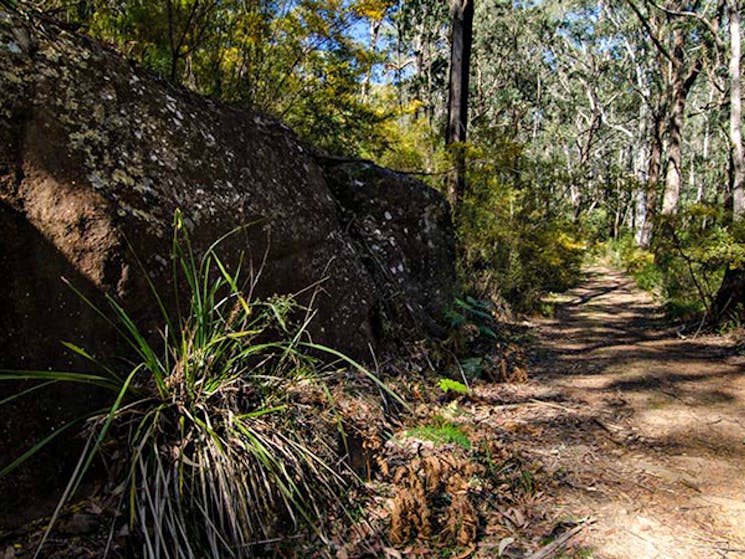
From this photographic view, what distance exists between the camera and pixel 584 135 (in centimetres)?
3200

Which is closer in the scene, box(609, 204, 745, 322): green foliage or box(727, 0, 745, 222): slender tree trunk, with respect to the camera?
box(609, 204, 745, 322): green foliage

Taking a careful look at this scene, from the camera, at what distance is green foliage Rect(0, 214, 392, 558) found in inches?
63.4

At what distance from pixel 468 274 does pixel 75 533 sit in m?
5.65

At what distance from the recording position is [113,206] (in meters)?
2.16

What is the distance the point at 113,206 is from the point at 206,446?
1.15 metres

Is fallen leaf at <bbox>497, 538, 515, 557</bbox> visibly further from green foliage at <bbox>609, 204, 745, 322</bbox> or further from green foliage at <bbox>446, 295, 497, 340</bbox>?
green foliage at <bbox>609, 204, 745, 322</bbox>

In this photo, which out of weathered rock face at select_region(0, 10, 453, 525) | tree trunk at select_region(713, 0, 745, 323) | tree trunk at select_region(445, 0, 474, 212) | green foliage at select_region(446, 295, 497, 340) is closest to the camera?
weathered rock face at select_region(0, 10, 453, 525)

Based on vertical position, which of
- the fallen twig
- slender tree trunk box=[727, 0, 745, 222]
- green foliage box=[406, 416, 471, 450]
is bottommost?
the fallen twig

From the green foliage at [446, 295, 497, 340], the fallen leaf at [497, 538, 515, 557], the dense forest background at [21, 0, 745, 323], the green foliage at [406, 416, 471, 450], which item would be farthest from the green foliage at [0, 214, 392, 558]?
the green foliage at [446, 295, 497, 340]

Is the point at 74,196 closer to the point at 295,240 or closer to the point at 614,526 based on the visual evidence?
the point at 295,240

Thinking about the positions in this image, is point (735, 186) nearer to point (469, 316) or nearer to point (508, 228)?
point (508, 228)

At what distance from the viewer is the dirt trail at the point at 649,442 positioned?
203 centimetres

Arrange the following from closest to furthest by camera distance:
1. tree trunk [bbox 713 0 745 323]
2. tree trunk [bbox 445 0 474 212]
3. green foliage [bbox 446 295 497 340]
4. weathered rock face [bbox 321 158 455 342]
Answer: weathered rock face [bbox 321 158 455 342] < green foliage [bbox 446 295 497 340] < tree trunk [bbox 713 0 745 323] < tree trunk [bbox 445 0 474 212]

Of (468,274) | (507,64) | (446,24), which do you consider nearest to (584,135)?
(507,64)
